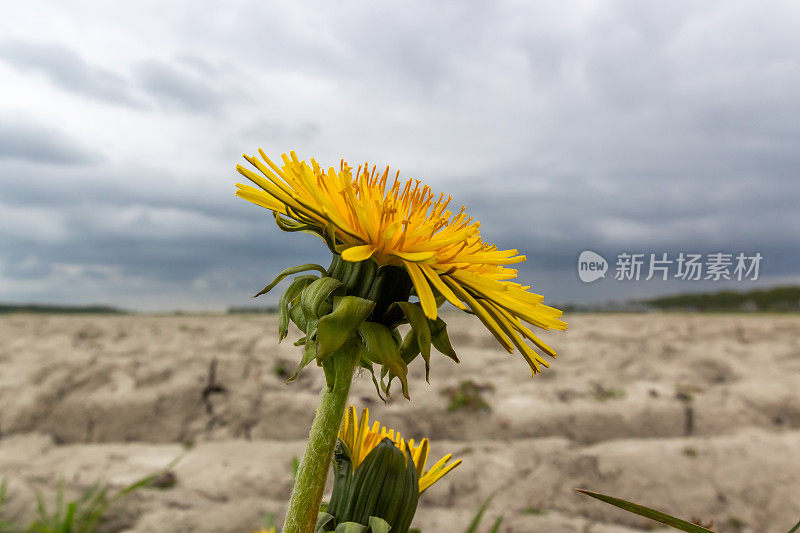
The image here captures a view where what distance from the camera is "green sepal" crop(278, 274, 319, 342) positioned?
3.16 feet

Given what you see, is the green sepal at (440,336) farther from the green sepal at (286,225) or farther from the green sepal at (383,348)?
the green sepal at (286,225)

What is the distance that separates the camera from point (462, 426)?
4641 mm

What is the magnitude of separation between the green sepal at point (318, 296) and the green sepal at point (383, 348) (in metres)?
0.08

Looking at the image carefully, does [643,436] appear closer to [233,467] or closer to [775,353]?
[775,353]

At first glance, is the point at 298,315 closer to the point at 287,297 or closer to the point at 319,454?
the point at 287,297

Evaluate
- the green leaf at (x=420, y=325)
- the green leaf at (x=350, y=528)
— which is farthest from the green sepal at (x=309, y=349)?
the green leaf at (x=350, y=528)

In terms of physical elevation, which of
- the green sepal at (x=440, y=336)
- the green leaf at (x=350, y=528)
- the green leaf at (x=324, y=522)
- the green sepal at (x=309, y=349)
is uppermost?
the green sepal at (x=440, y=336)

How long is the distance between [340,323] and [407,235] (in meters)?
0.21

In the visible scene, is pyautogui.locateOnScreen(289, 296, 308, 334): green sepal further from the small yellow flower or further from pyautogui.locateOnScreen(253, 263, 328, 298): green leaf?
the small yellow flower

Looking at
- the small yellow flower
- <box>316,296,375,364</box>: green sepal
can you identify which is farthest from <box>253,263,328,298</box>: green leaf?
the small yellow flower

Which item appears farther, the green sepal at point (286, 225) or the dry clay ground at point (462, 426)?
the dry clay ground at point (462, 426)

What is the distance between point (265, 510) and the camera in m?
3.37

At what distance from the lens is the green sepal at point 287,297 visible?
96 centimetres

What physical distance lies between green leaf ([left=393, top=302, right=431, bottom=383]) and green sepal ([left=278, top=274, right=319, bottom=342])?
21 centimetres
